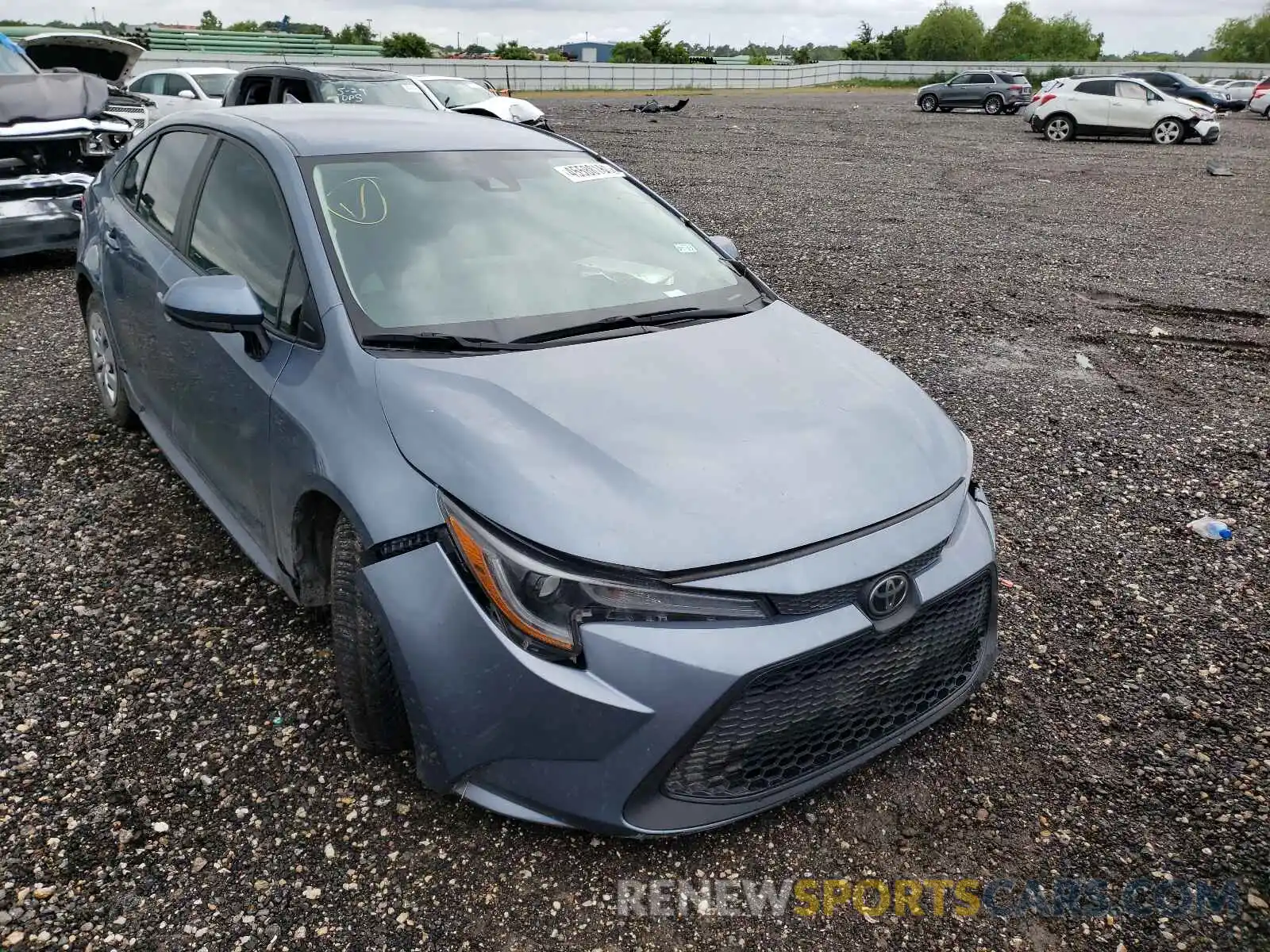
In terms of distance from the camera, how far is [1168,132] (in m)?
21.2

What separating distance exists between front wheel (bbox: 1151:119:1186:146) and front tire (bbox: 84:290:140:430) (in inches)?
909

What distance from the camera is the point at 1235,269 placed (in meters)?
8.77

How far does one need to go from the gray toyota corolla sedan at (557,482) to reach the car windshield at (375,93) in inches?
321

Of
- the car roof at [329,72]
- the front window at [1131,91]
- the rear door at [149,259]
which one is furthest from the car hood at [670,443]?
the front window at [1131,91]

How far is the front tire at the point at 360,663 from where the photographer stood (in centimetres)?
238

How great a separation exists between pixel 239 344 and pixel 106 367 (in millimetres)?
2092

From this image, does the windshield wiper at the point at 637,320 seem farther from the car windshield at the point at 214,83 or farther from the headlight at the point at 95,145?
the car windshield at the point at 214,83

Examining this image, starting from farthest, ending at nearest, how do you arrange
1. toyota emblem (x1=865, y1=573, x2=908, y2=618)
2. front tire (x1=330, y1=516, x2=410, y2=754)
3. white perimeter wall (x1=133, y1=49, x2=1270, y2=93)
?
white perimeter wall (x1=133, y1=49, x2=1270, y2=93) → front tire (x1=330, y1=516, x2=410, y2=754) → toyota emblem (x1=865, y1=573, x2=908, y2=618)

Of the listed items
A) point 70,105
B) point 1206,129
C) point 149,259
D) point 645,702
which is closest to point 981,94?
point 1206,129

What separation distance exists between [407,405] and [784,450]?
981 millimetres

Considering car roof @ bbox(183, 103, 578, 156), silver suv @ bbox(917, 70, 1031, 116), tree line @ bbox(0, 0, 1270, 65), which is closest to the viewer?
car roof @ bbox(183, 103, 578, 156)

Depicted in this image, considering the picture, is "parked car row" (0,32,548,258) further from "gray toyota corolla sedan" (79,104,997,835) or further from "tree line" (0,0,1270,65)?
"tree line" (0,0,1270,65)

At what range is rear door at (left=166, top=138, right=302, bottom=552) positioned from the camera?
285 cm

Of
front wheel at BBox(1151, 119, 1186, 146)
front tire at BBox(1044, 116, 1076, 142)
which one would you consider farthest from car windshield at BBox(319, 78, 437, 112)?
front wheel at BBox(1151, 119, 1186, 146)
